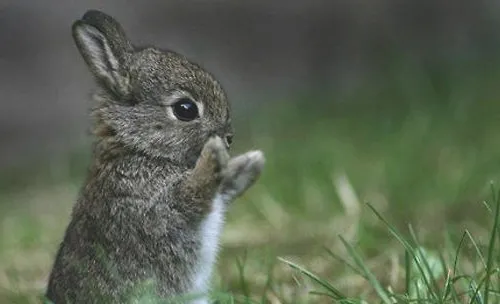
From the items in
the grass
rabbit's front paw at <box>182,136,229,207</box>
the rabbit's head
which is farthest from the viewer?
the grass

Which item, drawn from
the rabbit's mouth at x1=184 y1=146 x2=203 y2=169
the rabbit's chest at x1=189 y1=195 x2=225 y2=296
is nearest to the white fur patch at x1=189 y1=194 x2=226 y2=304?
the rabbit's chest at x1=189 y1=195 x2=225 y2=296

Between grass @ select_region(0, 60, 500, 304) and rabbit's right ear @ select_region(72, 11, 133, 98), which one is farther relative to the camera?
grass @ select_region(0, 60, 500, 304)

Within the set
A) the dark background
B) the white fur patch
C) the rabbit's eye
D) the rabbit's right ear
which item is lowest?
the white fur patch

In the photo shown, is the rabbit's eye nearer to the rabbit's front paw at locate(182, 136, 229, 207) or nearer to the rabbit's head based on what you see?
the rabbit's head

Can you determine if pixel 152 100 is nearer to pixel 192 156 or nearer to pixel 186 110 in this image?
pixel 186 110

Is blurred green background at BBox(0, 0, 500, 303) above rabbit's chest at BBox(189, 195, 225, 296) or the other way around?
above

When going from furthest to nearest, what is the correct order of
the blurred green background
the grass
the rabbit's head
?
the blurred green background, the grass, the rabbit's head

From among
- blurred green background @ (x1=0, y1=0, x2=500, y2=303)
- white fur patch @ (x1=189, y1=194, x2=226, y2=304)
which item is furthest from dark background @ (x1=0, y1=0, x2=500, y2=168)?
white fur patch @ (x1=189, y1=194, x2=226, y2=304)
